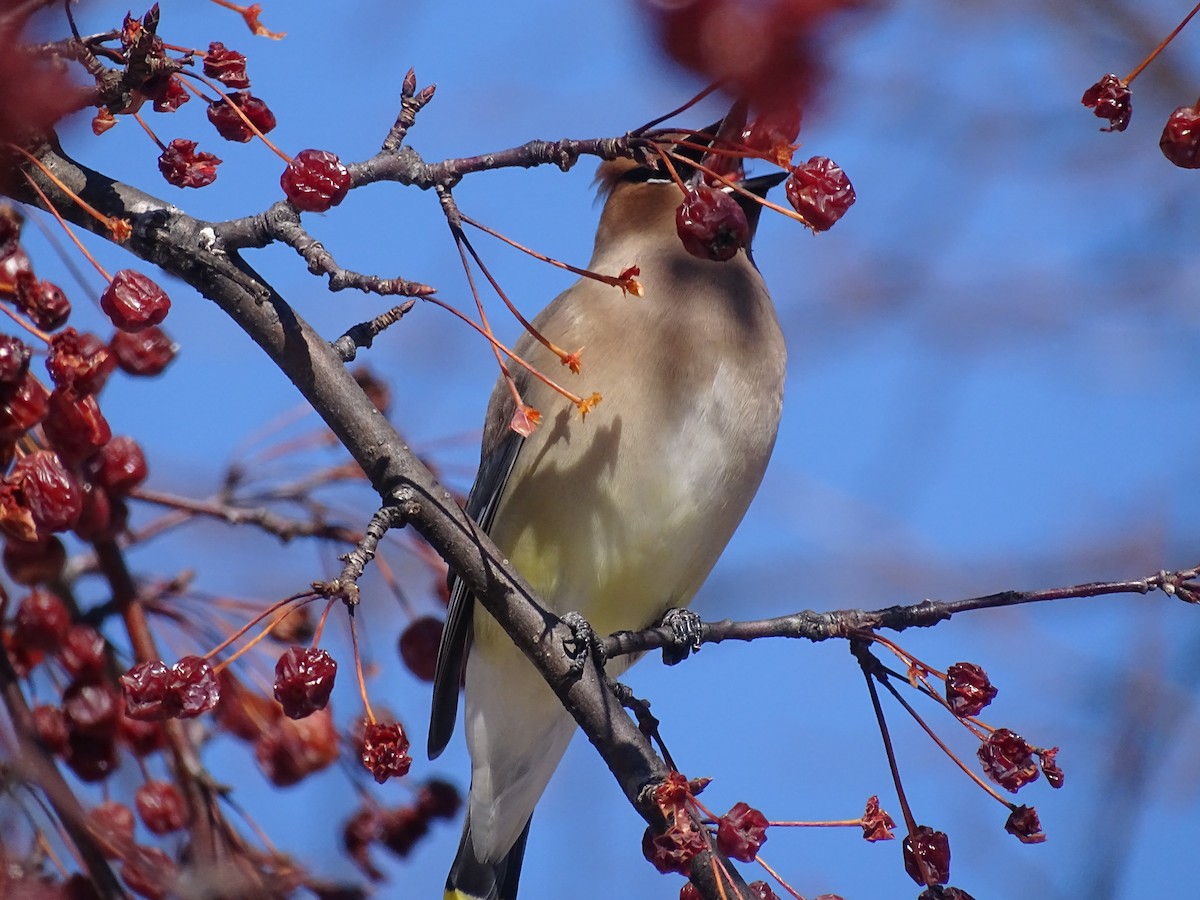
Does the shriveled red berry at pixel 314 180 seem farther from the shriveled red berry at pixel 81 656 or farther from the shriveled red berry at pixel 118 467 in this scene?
the shriveled red berry at pixel 81 656

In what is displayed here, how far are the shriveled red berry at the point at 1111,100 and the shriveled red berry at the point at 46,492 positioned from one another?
161 centimetres

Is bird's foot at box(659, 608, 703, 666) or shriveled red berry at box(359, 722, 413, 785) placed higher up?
bird's foot at box(659, 608, 703, 666)

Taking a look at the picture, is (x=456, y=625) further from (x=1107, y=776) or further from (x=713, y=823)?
(x=1107, y=776)

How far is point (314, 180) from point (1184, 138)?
1.20m

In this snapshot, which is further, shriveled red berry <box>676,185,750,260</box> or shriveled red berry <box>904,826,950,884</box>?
shriveled red berry <box>904,826,950,884</box>

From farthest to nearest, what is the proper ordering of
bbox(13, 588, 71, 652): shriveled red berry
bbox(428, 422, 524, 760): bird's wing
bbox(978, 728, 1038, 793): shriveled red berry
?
bbox(428, 422, 524, 760): bird's wing → bbox(13, 588, 71, 652): shriveled red berry → bbox(978, 728, 1038, 793): shriveled red berry

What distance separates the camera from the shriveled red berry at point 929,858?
7.61 ft

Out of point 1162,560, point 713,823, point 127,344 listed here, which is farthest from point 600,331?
point 1162,560

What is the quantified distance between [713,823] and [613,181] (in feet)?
7.72

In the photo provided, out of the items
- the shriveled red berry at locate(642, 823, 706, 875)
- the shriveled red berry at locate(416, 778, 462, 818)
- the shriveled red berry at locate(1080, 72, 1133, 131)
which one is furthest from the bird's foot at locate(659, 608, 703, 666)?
the shriveled red berry at locate(1080, 72, 1133, 131)

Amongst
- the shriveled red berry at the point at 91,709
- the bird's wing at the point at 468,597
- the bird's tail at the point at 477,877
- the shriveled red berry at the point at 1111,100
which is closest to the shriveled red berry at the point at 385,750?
the shriveled red berry at the point at 91,709

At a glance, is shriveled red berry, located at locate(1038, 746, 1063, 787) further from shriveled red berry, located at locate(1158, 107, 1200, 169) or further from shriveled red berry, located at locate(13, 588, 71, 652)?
shriveled red berry, located at locate(13, 588, 71, 652)

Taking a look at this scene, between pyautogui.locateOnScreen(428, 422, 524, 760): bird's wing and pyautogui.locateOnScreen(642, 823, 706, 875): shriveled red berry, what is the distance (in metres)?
1.13

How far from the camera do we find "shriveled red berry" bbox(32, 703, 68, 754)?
2.81 meters
